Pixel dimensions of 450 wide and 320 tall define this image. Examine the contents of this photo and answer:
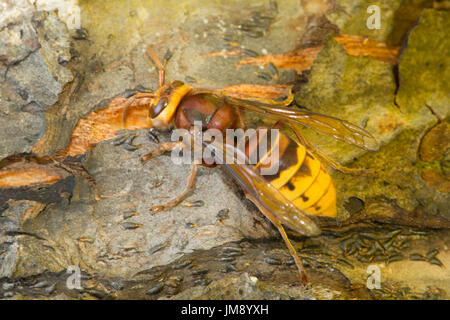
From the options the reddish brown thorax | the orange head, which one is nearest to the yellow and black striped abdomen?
the reddish brown thorax

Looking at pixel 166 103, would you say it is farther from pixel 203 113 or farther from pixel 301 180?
pixel 301 180

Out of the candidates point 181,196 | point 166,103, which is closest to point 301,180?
point 181,196

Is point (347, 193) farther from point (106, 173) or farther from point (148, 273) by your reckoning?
point (106, 173)

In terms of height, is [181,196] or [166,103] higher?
[166,103]

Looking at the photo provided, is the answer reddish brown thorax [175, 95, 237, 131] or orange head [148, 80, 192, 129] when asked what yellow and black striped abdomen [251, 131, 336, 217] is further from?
orange head [148, 80, 192, 129]

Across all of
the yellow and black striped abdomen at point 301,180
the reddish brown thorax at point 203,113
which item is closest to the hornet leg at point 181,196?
the reddish brown thorax at point 203,113

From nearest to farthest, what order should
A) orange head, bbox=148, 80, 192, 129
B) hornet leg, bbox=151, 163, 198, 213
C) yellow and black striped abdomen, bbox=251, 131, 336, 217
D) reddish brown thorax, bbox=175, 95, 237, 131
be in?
yellow and black striped abdomen, bbox=251, 131, 336, 217 < hornet leg, bbox=151, 163, 198, 213 < orange head, bbox=148, 80, 192, 129 < reddish brown thorax, bbox=175, 95, 237, 131

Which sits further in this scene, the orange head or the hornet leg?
the orange head

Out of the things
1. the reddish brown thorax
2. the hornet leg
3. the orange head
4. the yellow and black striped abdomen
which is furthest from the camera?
the reddish brown thorax
